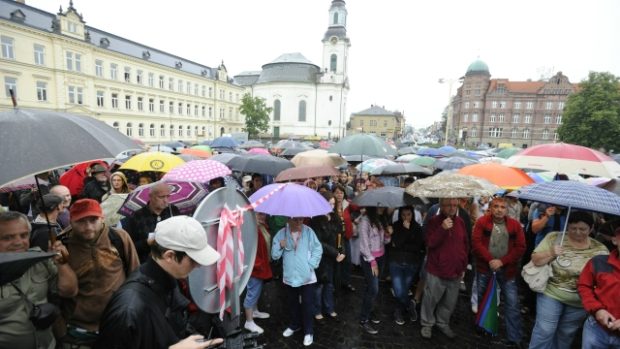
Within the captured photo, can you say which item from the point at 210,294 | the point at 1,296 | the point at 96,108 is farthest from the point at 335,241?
the point at 96,108

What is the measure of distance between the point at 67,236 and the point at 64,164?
Answer: 950 millimetres

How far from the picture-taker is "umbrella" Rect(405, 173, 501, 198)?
11.1 ft

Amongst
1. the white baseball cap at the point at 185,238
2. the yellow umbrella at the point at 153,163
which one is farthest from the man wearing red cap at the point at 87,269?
the yellow umbrella at the point at 153,163

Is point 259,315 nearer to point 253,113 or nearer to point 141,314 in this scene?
point 141,314

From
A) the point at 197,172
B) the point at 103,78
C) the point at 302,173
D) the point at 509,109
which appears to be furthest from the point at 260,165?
the point at 509,109

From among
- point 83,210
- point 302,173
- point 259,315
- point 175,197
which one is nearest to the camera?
point 83,210

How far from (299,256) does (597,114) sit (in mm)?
49086

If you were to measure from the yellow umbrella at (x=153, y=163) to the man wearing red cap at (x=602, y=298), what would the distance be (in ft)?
19.8

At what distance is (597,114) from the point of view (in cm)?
3612

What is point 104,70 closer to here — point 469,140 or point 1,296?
point 1,296

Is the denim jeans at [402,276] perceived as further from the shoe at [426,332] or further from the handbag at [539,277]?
the handbag at [539,277]

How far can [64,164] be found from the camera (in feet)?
6.50

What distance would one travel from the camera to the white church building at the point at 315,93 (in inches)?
2486

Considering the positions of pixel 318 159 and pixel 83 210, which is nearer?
pixel 83 210
